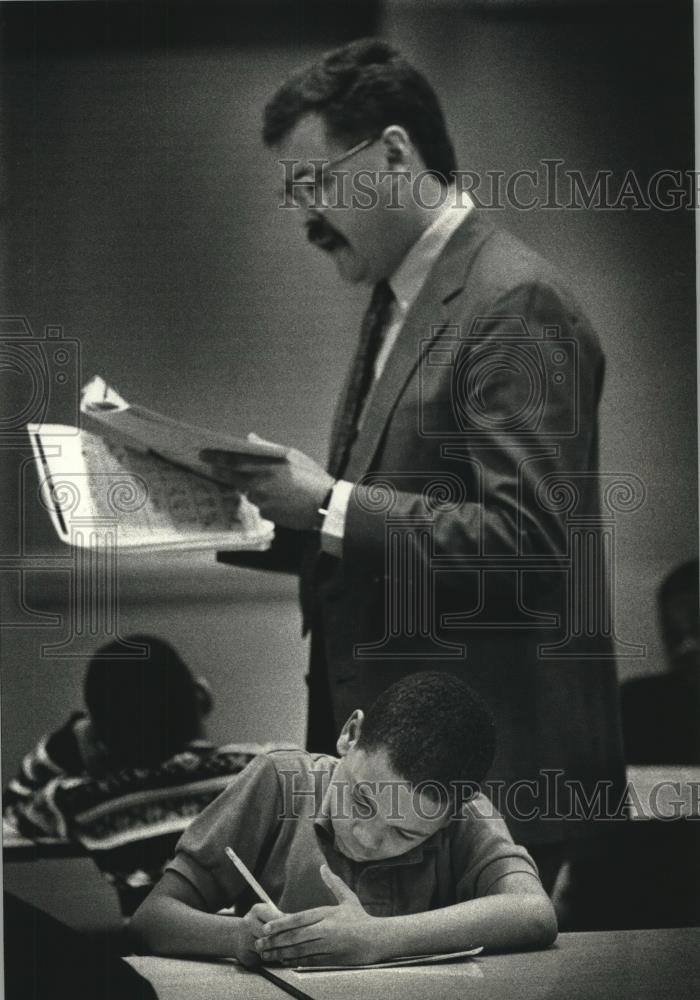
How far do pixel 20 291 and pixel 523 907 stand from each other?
1599 millimetres

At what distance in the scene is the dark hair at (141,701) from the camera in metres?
2.54

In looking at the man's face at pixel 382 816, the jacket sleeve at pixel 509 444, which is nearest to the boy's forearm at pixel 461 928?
the man's face at pixel 382 816

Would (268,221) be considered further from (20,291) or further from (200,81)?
(20,291)

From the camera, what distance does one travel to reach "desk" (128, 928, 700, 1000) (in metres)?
2.44

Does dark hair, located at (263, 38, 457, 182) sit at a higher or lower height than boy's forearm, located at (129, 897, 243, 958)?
higher

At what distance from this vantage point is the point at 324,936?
2439mm

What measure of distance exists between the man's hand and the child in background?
36 centimetres

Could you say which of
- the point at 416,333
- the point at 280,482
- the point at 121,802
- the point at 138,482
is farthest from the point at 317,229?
the point at 121,802

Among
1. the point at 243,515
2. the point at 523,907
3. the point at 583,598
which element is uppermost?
the point at 243,515

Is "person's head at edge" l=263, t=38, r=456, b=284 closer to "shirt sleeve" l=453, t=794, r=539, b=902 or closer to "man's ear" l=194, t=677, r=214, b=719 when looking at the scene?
"man's ear" l=194, t=677, r=214, b=719

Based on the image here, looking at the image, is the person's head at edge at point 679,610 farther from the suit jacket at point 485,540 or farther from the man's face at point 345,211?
the man's face at point 345,211

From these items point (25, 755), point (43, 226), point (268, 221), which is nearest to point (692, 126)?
point (268, 221)

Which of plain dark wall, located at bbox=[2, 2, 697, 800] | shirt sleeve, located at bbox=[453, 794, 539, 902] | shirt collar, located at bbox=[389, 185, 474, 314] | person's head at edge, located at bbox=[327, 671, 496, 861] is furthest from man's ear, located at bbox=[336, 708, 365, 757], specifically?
shirt collar, located at bbox=[389, 185, 474, 314]

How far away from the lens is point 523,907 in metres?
2.46
